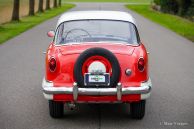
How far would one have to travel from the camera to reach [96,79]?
288 inches

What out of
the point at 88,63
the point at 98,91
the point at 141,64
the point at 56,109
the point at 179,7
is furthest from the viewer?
the point at 179,7

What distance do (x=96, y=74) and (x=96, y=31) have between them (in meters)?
1.33

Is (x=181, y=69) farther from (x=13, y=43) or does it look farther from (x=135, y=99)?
(x=13, y=43)

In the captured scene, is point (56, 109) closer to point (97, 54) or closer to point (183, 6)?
point (97, 54)

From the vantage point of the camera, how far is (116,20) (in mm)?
8562

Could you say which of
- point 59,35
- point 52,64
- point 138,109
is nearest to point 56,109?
point 52,64

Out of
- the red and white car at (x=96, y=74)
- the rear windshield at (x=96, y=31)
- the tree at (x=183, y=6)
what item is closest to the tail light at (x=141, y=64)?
the red and white car at (x=96, y=74)

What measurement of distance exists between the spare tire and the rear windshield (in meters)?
1.00

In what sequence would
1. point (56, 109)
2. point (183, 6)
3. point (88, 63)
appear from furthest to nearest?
point (183, 6) < point (56, 109) < point (88, 63)

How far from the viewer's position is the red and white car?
7.25 m

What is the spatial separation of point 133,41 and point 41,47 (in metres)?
9.39

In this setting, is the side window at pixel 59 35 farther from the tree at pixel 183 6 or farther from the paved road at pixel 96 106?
the tree at pixel 183 6

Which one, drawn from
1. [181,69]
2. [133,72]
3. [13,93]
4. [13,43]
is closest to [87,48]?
[133,72]

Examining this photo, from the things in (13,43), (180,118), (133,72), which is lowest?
(13,43)
